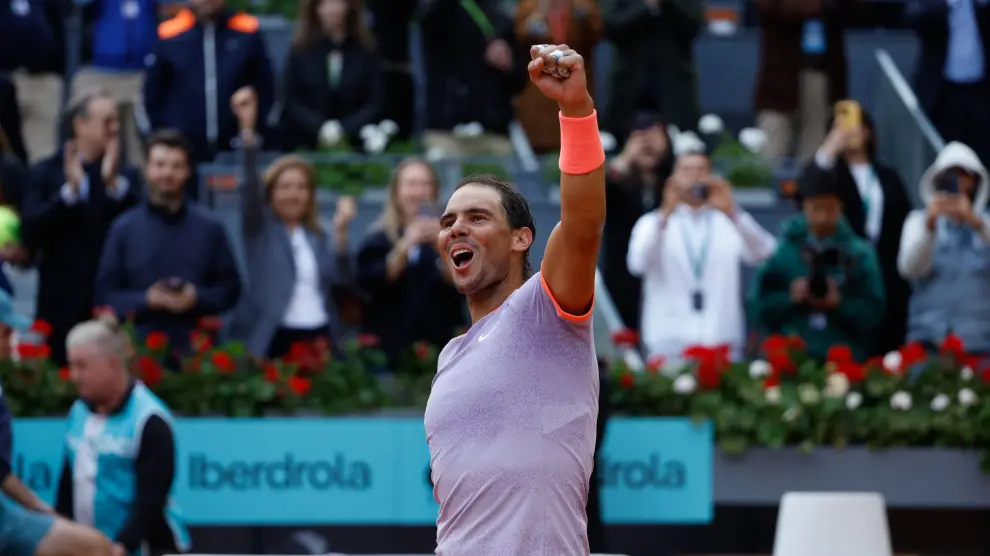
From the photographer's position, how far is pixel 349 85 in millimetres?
12578

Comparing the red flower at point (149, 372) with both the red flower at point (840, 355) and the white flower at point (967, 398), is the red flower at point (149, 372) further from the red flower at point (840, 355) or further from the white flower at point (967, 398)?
the white flower at point (967, 398)

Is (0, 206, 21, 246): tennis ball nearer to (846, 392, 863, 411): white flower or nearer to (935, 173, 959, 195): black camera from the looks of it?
(846, 392, 863, 411): white flower

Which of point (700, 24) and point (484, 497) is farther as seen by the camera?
point (700, 24)

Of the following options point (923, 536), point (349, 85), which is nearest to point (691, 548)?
point (923, 536)

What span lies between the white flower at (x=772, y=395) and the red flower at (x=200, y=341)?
9.51 feet

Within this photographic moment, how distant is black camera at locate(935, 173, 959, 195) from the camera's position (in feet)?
35.1

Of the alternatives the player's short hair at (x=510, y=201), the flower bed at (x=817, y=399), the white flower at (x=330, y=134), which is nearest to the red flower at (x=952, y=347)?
the flower bed at (x=817, y=399)

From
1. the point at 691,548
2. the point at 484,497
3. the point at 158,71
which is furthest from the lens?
the point at 158,71

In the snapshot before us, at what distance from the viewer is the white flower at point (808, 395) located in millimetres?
9555

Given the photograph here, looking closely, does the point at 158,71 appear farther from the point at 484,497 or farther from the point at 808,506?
the point at 484,497

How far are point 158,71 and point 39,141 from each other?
1644 millimetres

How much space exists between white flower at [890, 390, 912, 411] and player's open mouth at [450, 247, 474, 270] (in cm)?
541

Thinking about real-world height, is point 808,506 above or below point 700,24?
below

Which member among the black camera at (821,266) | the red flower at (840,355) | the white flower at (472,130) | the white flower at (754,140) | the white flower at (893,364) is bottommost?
the white flower at (893,364)
